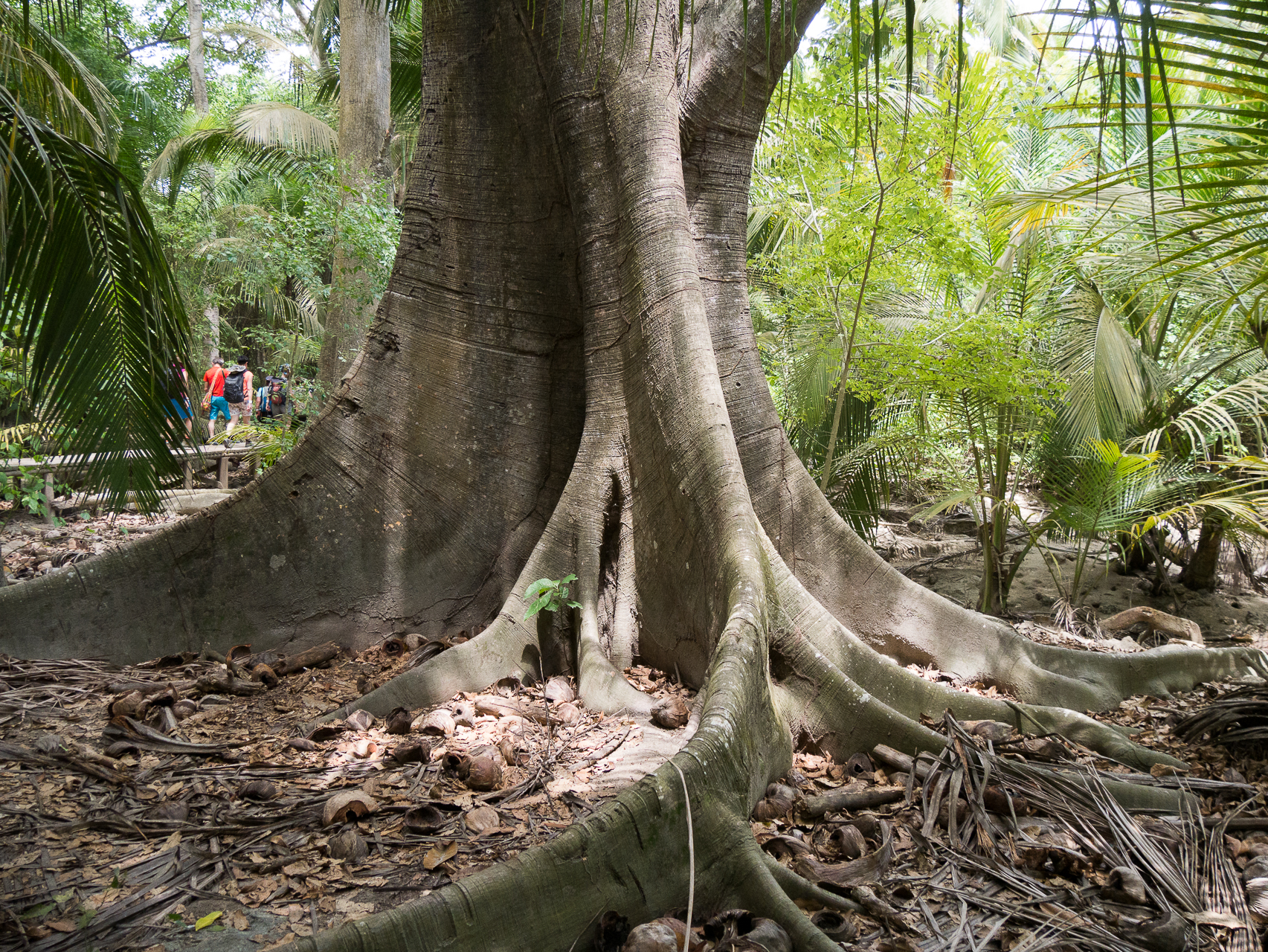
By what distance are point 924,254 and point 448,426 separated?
3461 mm

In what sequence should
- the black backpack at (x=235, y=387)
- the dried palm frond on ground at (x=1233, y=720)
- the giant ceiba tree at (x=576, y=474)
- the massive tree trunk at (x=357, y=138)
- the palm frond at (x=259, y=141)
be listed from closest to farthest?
the dried palm frond on ground at (x=1233, y=720)
the giant ceiba tree at (x=576, y=474)
the massive tree trunk at (x=357, y=138)
the palm frond at (x=259, y=141)
the black backpack at (x=235, y=387)

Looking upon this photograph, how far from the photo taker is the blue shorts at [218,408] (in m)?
12.0

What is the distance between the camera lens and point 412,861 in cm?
203

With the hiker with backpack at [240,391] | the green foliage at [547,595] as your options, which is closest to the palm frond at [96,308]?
the green foliage at [547,595]

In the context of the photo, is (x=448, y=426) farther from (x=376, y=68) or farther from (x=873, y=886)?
(x=376, y=68)

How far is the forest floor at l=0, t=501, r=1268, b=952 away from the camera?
6.07ft

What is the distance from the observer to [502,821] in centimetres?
221

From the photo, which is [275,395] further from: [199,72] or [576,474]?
[576,474]

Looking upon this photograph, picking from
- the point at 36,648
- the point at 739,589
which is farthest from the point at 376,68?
the point at 739,589

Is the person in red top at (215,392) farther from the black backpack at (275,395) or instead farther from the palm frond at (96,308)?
the palm frond at (96,308)

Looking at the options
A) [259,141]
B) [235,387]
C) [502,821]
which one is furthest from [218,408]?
[502,821]

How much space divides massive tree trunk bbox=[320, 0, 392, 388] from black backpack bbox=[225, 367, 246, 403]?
6081 mm

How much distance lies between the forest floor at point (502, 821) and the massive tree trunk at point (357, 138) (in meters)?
5.57

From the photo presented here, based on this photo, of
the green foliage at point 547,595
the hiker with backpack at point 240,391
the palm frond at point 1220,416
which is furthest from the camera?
the hiker with backpack at point 240,391
